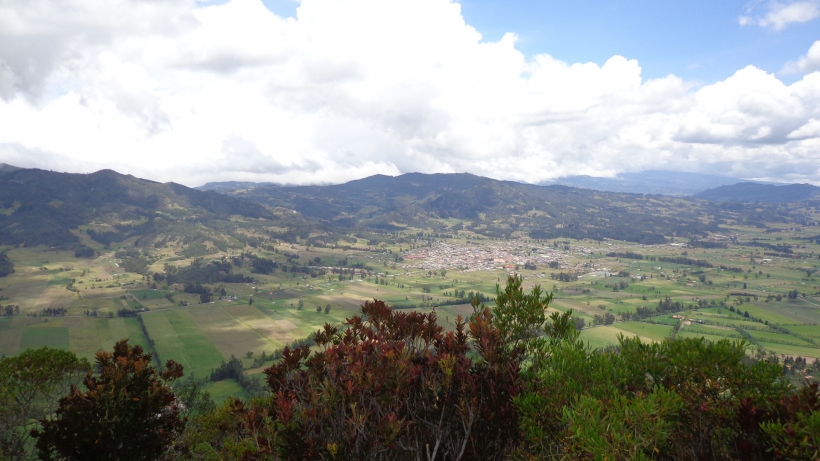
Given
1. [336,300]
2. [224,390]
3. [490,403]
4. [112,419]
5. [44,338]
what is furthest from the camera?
[336,300]

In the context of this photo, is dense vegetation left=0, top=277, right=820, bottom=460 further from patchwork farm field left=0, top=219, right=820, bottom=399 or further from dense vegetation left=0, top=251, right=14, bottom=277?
dense vegetation left=0, top=251, right=14, bottom=277

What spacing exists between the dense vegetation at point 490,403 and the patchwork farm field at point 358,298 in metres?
35.3

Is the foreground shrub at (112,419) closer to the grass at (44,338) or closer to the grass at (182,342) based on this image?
the grass at (182,342)

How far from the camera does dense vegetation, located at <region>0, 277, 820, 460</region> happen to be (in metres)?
6.36

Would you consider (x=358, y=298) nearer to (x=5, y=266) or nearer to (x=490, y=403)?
(x=490, y=403)

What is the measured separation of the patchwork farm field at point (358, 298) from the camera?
248ft

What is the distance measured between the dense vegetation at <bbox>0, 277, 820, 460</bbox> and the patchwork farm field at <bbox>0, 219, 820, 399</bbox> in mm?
35320

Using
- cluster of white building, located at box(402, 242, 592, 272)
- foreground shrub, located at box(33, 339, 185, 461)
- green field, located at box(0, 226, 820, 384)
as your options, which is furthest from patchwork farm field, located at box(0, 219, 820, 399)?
foreground shrub, located at box(33, 339, 185, 461)

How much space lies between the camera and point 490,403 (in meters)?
7.73

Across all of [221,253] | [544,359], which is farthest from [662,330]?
[221,253]

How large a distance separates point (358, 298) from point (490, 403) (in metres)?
110

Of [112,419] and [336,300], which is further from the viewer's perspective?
[336,300]

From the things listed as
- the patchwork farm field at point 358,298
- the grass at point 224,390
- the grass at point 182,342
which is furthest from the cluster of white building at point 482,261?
the grass at point 224,390

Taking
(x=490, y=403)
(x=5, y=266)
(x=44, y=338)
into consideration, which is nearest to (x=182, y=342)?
(x=44, y=338)
